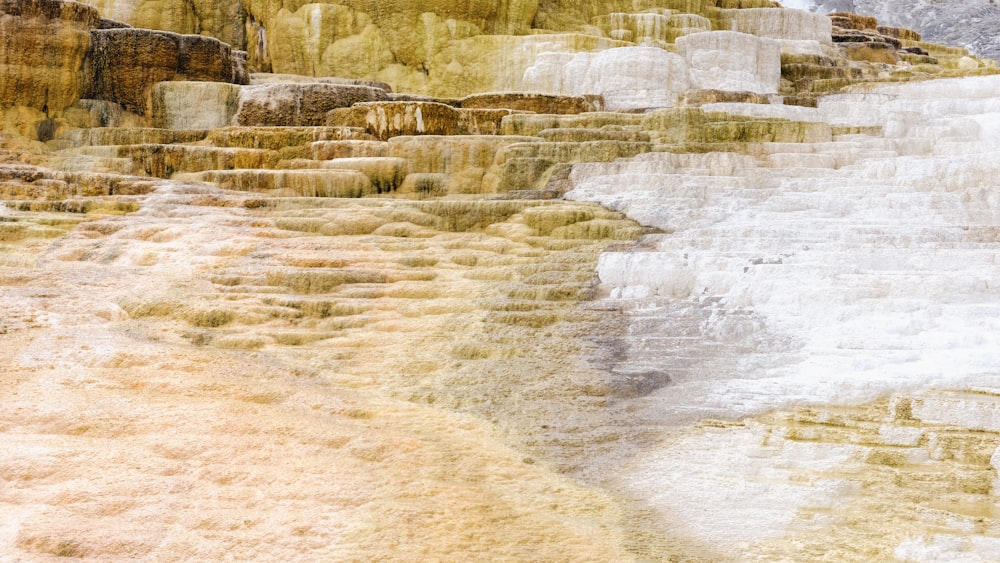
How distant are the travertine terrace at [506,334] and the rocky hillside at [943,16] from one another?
13246 millimetres

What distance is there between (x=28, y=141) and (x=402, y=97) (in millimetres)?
4743

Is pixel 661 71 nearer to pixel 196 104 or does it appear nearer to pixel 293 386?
pixel 196 104

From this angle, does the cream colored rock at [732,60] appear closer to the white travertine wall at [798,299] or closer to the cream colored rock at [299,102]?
the cream colored rock at [299,102]

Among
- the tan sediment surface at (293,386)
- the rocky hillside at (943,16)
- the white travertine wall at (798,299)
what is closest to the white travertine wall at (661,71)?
the white travertine wall at (798,299)

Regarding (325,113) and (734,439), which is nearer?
(734,439)

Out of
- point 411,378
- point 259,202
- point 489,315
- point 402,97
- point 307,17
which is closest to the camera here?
point 411,378

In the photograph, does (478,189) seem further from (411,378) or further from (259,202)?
(411,378)

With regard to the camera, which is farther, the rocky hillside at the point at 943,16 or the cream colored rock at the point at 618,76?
the rocky hillside at the point at 943,16

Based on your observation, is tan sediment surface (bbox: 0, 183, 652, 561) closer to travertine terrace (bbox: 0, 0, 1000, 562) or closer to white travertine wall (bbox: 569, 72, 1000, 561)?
travertine terrace (bbox: 0, 0, 1000, 562)

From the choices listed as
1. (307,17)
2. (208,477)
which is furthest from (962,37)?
(208,477)

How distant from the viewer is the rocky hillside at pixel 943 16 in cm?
2394

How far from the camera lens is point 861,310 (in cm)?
548

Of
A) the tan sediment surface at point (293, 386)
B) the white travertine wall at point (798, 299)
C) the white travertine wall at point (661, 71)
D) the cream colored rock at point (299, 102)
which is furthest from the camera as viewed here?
the white travertine wall at point (661, 71)

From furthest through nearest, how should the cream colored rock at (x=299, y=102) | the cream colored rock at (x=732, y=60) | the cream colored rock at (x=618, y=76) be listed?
the cream colored rock at (x=732, y=60)
the cream colored rock at (x=618, y=76)
the cream colored rock at (x=299, y=102)
